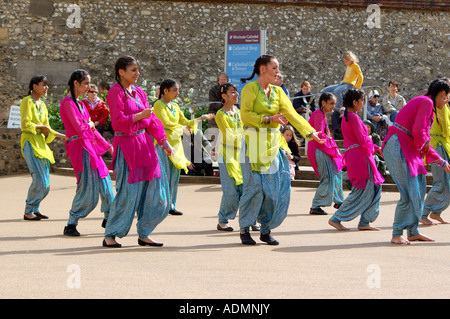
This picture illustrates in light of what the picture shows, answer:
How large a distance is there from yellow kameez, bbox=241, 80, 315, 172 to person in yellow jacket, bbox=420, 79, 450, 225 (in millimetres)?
2351

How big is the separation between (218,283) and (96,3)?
679 inches

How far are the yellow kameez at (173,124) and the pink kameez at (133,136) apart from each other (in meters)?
2.50

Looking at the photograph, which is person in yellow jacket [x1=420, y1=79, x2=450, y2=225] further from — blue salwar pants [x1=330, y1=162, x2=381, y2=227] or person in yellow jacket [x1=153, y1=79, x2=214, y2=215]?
person in yellow jacket [x1=153, y1=79, x2=214, y2=215]

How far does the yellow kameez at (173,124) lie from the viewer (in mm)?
9773

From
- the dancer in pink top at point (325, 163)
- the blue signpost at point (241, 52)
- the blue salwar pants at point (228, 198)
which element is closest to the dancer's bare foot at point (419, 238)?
the blue salwar pants at point (228, 198)

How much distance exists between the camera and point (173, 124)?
987cm

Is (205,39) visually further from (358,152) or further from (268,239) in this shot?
(268,239)

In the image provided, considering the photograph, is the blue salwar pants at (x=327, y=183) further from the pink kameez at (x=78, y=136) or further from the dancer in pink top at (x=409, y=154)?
the pink kameez at (x=78, y=136)

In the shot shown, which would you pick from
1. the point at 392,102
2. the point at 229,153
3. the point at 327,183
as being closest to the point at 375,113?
the point at 392,102

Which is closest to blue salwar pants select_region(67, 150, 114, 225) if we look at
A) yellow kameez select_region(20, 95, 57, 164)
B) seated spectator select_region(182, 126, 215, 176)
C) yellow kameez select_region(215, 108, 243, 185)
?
yellow kameez select_region(215, 108, 243, 185)

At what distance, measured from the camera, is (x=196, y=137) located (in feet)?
49.0

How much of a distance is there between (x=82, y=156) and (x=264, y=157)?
6.96ft

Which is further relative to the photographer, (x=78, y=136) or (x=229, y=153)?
(x=229, y=153)

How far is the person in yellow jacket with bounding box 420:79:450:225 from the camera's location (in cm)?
889
